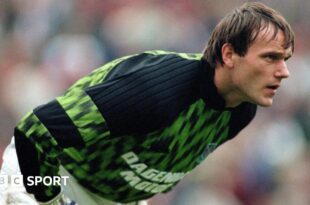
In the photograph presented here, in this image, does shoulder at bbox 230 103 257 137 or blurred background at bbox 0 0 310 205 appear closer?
shoulder at bbox 230 103 257 137

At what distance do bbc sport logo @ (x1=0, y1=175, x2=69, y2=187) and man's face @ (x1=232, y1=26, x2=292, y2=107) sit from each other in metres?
0.86

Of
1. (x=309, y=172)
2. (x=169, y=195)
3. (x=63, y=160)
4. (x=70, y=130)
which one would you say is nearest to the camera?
(x=70, y=130)

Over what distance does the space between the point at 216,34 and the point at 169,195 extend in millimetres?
3128

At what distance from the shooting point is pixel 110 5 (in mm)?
9398

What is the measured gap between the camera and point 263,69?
4578mm

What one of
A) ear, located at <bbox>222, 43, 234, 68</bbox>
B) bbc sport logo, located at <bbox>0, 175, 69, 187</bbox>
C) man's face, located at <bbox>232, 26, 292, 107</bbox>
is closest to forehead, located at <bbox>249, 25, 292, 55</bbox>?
man's face, located at <bbox>232, 26, 292, 107</bbox>

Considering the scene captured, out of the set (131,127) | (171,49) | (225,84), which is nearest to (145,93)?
(131,127)

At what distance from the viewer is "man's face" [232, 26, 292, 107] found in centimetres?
454

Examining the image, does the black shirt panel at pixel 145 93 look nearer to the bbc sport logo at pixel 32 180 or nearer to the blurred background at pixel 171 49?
the bbc sport logo at pixel 32 180

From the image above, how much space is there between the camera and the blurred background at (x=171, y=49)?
314 inches

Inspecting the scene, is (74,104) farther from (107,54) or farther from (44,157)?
(107,54)

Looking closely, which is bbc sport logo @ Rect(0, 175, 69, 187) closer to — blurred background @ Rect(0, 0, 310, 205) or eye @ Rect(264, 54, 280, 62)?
eye @ Rect(264, 54, 280, 62)

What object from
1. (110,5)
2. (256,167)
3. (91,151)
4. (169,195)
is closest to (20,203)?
(91,151)

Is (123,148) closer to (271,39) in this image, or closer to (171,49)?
(271,39)
